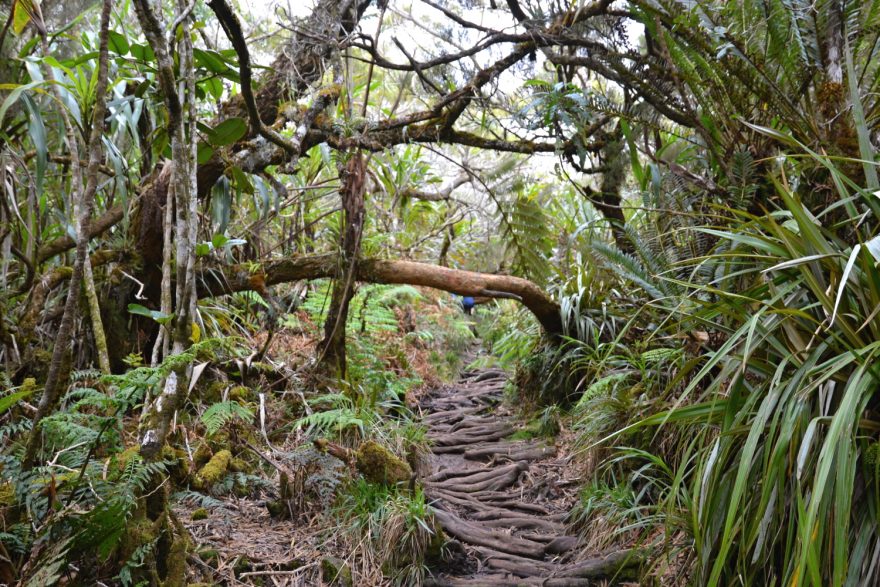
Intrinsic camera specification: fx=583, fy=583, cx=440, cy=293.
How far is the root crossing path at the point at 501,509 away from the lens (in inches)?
102

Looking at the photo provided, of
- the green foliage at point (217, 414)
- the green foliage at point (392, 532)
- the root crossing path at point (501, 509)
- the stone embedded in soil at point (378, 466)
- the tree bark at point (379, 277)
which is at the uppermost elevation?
the tree bark at point (379, 277)

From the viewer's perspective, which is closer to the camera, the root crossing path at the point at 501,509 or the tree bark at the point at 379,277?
the root crossing path at the point at 501,509

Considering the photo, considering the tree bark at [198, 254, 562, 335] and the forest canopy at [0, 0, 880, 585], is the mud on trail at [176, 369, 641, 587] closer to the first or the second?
the forest canopy at [0, 0, 880, 585]

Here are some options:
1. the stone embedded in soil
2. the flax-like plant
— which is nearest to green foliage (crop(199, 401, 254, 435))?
the stone embedded in soil

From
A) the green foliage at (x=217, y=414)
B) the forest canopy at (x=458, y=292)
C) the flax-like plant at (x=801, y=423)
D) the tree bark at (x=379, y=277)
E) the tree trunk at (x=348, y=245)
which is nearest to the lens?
the flax-like plant at (x=801, y=423)

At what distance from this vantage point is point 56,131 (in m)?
3.41

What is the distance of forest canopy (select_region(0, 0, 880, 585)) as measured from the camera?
5.28ft

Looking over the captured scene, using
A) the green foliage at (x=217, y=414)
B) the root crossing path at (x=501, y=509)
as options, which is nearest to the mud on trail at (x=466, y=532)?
the root crossing path at (x=501, y=509)

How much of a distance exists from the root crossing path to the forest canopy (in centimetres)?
3

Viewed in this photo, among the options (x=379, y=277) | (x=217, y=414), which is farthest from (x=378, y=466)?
(x=379, y=277)

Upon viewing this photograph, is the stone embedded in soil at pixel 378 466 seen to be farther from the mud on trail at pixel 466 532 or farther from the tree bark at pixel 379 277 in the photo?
the tree bark at pixel 379 277

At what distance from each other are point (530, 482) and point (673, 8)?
8.97 ft

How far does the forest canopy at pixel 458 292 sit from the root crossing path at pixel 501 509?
3 cm

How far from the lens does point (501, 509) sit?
3.41 metres
